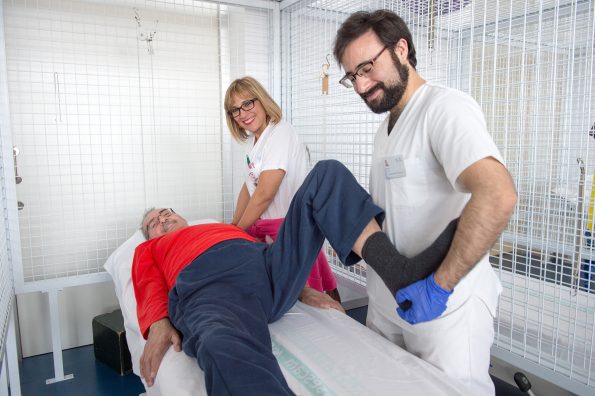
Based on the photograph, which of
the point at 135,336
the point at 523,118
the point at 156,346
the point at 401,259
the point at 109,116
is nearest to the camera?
the point at 401,259

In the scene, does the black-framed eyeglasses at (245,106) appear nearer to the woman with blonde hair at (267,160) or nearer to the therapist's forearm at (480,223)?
the woman with blonde hair at (267,160)

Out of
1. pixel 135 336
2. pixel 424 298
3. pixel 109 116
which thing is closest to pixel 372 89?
pixel 424 298

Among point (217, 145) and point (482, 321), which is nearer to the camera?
point (482, 321)

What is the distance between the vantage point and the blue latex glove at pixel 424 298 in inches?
40.6

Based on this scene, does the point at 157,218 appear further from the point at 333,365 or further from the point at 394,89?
the point at 394,89

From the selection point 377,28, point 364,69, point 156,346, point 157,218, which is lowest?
point 156,346

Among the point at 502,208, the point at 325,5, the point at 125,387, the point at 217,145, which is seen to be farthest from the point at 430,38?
the point at 125,387

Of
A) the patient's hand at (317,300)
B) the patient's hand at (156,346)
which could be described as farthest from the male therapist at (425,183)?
the patient's hand at (156,346)

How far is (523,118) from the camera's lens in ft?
5.33

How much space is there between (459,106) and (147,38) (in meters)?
2.01

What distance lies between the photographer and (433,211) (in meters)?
1.19

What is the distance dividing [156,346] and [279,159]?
960 millimetres

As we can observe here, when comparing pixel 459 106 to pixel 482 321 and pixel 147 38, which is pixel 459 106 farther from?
pixel 147 38

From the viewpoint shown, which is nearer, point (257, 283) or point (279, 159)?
point (257, 283)
